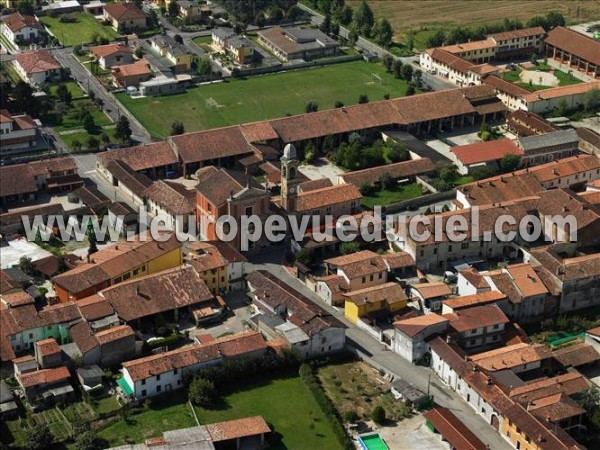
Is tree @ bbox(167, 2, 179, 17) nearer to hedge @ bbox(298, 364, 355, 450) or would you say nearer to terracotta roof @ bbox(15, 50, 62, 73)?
terracotta roof @ bbox(15, 50, 62, 73)

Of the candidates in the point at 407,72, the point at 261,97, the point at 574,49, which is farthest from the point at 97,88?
the point at 574,49

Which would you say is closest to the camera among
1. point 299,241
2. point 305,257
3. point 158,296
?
point 158,296

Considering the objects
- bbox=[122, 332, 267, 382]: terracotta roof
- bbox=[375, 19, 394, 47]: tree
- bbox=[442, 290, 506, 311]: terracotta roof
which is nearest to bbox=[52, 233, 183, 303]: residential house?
bbox=[122, 332, 267, 382]: terracotta roof

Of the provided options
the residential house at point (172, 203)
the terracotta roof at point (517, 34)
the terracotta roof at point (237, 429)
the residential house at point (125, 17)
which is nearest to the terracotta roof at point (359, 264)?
the residential house at point (172, 203)

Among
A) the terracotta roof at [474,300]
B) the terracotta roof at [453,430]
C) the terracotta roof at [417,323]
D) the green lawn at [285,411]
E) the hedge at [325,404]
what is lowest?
the green lawn at [285,411]

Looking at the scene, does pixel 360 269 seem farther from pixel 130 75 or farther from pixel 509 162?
pixel 130 75

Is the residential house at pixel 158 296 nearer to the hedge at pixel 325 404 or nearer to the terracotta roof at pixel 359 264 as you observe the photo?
the terracotta roof at pixel 359 264
